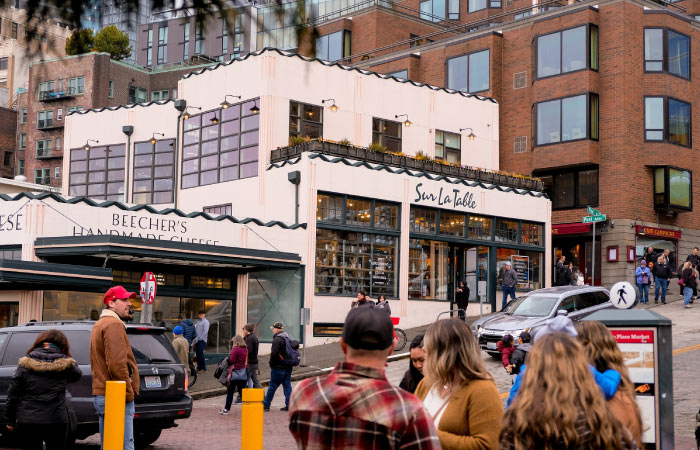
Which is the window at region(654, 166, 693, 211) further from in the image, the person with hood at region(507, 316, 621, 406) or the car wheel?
the person with hood at region(507, 316, 621, 406)

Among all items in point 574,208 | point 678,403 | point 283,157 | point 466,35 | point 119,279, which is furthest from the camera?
point 466,35

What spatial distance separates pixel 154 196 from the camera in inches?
1390

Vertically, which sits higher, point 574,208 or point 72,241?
point 574,208

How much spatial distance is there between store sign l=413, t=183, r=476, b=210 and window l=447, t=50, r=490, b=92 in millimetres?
11945

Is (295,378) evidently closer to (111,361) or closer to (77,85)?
(111,361)

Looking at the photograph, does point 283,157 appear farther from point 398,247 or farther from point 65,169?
point 65,169

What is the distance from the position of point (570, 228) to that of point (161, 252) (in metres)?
22.5

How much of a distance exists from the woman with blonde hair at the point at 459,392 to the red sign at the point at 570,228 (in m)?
35.8

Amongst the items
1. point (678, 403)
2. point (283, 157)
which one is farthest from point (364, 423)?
point (283, 157)

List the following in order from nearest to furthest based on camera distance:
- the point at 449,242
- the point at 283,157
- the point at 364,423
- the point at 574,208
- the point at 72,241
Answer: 1. the point at 364,423
2. the point at 72,241
3. the point at 283,157
4. the point at 449,242
5. the point at 574,208

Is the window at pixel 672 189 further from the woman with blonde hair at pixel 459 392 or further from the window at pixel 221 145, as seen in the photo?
the woman with blonde hair at pixel 459 392

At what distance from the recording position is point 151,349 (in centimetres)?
1255

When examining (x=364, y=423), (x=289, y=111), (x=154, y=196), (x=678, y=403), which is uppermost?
(x=289, y=111)

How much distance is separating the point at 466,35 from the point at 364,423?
43.1m
